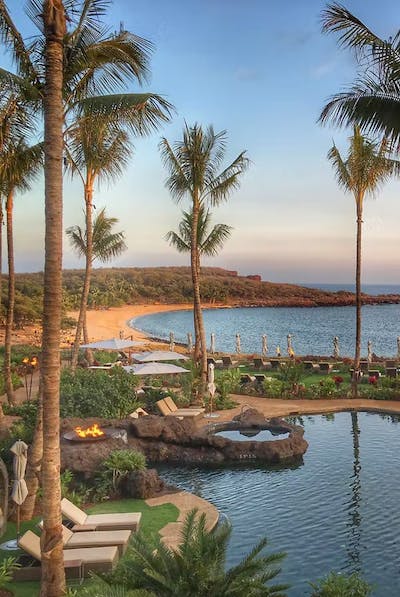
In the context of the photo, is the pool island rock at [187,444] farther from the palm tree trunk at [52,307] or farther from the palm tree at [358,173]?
the palm tree at [358,173]

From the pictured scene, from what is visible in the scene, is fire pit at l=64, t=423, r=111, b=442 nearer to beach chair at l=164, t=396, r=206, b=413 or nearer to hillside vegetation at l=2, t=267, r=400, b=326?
beach chair at l=164, t=396, r=206, b=413

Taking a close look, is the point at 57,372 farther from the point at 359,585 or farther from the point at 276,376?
the point at 276,376

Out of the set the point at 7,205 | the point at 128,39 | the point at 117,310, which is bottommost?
the point at 117,310

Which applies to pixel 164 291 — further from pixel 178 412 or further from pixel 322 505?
pixel 322 505

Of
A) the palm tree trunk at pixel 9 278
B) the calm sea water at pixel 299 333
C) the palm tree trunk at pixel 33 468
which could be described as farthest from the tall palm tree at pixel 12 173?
the calm sea water at pixel 299 333

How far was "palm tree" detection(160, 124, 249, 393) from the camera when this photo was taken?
20.5 m

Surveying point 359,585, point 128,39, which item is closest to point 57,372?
point 359,585

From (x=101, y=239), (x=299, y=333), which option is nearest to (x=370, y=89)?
(x=101, y=239)

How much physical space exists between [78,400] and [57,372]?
1047 centimetres

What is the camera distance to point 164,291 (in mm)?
135375

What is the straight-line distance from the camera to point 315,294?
599 feet

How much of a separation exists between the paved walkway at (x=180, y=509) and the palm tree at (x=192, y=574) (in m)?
3.34

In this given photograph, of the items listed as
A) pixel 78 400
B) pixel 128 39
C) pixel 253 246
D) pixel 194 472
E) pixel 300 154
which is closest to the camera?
pixel 128 39

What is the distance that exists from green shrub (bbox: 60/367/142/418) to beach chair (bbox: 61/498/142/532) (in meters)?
6.89
